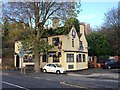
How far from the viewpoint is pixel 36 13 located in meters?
45.7

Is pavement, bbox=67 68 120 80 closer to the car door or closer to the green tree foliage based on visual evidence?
the car door

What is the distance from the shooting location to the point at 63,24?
46562mm

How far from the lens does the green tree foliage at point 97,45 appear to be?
6488 cm

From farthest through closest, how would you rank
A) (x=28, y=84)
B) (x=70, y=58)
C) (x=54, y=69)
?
(x=70, y=58), (x=54, y=69), (x=28, y=84)

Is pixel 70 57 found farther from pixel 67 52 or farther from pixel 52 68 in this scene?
pixel 52 68

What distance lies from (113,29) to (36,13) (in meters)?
25.1

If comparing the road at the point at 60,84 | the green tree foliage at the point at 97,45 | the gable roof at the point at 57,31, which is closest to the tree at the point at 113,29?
the green tree foliage at the point at 97,45

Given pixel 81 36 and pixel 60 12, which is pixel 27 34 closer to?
pixel 60 12

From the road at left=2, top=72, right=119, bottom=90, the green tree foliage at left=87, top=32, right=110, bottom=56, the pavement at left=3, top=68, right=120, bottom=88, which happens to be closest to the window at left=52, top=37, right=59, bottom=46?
the pavement at left=3, top=68, right=120, bottom=88

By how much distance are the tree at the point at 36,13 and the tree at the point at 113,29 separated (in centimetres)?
2019

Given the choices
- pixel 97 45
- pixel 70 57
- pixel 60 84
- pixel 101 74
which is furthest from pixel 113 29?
pixel 60 84

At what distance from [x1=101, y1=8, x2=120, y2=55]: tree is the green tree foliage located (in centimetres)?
191

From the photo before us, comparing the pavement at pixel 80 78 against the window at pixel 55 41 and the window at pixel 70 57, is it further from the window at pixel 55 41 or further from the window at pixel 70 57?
the window at pixel 55 41

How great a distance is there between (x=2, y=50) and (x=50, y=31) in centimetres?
1516
